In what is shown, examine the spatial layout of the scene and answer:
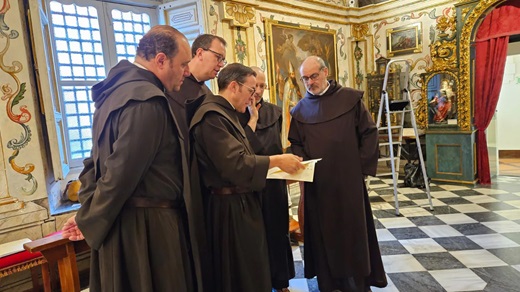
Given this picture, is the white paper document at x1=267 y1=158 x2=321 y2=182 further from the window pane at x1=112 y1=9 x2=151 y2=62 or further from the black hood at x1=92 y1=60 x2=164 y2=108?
the window pane at x1=112 y1=9 x2=151 y2=62

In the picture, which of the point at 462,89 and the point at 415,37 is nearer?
the point at 462,89

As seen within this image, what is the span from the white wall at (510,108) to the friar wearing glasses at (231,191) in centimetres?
836

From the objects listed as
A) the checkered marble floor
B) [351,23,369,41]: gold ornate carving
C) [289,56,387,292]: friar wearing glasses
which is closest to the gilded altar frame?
the checkered marble floor

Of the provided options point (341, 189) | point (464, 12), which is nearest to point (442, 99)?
point (464, 12)

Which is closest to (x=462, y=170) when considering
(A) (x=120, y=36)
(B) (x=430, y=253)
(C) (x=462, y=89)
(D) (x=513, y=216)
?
(C) (x=462, y=89)

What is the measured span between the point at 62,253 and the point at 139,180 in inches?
51.2

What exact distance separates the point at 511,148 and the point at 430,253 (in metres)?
6.64

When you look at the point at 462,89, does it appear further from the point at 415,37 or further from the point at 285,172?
the point at 285,172

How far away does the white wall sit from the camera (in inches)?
311

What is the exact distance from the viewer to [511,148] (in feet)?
26.9

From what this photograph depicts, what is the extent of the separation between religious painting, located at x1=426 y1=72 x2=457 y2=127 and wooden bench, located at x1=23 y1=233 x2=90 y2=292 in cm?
564

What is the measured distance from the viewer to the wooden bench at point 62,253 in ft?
7.09

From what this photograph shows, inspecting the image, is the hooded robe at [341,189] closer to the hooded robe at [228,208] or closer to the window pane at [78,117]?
the hooded robe at [228,208]

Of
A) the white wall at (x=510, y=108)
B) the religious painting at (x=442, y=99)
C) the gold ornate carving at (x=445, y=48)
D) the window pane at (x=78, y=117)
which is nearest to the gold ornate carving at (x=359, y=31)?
the gold ornate carving at (x=445, y=48)
